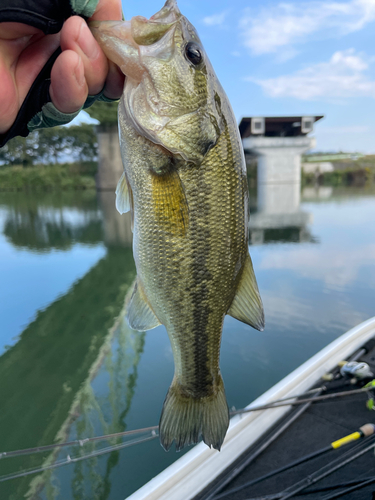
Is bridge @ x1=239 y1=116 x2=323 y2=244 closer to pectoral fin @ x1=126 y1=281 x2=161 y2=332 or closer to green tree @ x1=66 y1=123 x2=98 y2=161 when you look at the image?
green tree @ x1=66 y1=123 x2=98 y2=161

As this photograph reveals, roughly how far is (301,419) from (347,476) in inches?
25.7

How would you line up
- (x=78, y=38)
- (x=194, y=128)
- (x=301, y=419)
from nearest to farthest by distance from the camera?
(x=78, y=38), (x=194, y=128), (x=301, y=419)

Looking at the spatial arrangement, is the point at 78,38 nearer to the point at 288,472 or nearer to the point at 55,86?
the point at 55,86

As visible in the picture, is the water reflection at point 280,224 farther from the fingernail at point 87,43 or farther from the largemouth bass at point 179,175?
the fingernail at point 87,43

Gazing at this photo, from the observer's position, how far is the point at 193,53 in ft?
4.18

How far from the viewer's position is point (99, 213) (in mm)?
22938

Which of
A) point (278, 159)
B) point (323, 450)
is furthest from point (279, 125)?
point (323, 450)

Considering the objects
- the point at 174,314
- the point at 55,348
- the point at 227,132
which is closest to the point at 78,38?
the point at 227,132

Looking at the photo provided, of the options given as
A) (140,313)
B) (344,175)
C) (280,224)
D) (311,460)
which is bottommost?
(311,460)

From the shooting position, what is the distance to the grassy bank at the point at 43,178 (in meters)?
47.1

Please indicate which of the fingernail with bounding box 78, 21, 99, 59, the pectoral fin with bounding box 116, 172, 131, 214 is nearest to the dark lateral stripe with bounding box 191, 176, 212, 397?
the pectoral fin with bounding box 116, 172, 131, 214

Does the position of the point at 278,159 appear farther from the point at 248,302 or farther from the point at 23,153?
the point at 248,302

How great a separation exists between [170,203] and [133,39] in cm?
57

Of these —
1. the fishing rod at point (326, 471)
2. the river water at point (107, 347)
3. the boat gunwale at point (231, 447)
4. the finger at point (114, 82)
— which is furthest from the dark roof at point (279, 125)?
the finger at point (114, 82)
